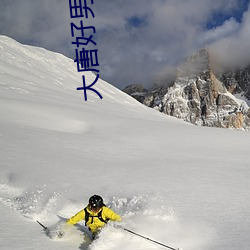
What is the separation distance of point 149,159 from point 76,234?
552 centimetres

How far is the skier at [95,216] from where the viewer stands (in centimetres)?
577

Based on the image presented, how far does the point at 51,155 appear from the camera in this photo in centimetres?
1062

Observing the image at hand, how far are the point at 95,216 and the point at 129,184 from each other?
8.04 feet

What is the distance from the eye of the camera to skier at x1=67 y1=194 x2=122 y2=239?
18.9 feet

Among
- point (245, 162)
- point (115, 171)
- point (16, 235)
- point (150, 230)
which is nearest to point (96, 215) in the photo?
point (150, 230)

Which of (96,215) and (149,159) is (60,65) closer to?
(149,159)

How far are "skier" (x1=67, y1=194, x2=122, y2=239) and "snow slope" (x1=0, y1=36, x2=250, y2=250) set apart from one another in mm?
233

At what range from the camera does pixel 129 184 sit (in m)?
8.21

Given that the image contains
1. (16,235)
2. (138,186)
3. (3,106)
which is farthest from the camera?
(3,106)

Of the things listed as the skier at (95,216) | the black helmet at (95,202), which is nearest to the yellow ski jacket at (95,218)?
the skier at (95,216)

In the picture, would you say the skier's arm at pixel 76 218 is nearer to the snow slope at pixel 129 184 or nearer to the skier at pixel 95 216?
the skier at pixel 95 216

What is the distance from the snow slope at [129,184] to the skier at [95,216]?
23cm

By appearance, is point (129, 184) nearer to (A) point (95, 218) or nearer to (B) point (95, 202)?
(A) point (95, 218)

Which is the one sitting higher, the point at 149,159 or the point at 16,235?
the point at 149,159
